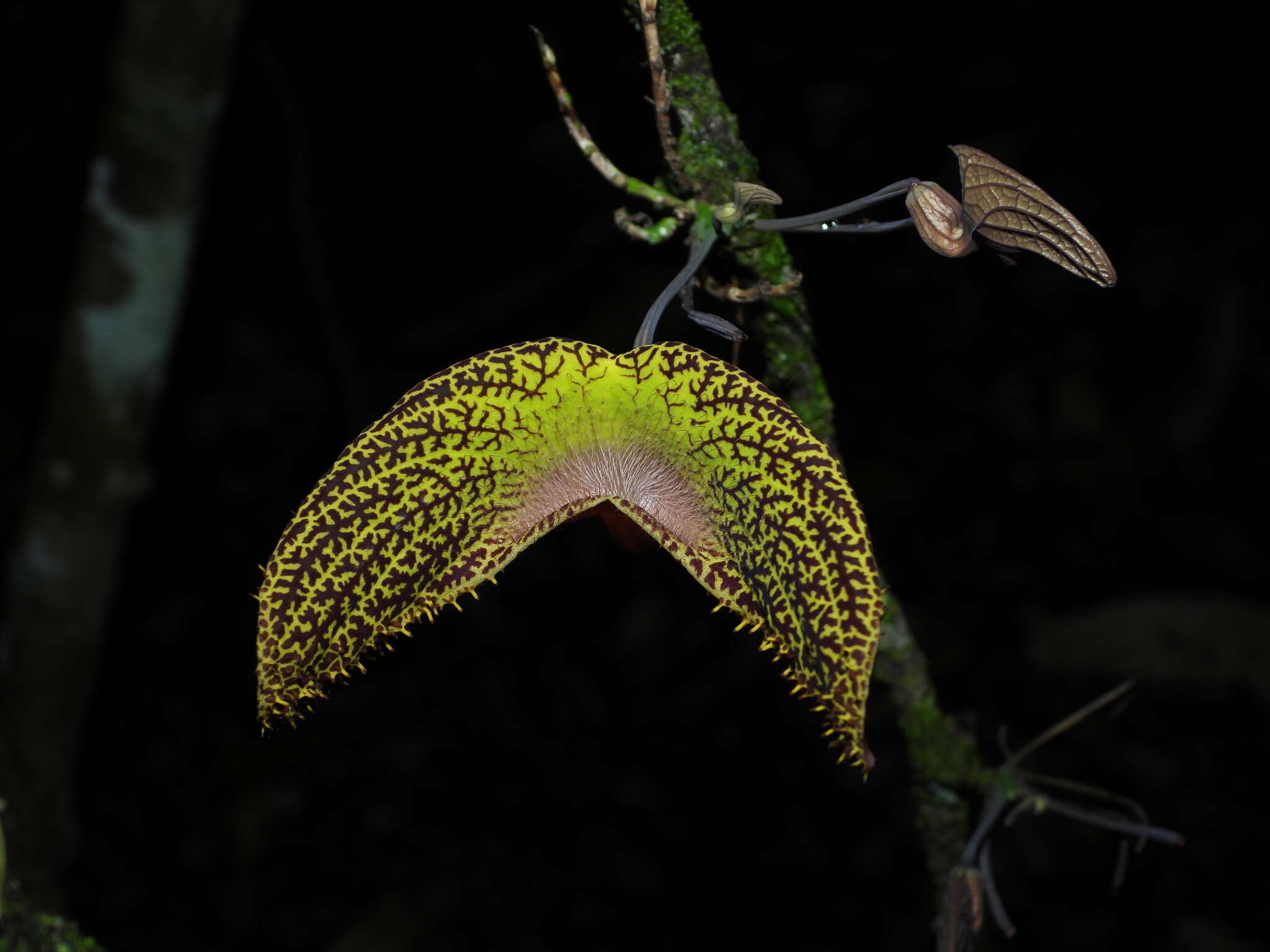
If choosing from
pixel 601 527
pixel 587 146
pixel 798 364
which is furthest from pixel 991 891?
pixel 601 527

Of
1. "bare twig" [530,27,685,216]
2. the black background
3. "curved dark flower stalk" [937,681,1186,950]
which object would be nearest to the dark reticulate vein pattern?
"bare twig" [530,27,685,216]

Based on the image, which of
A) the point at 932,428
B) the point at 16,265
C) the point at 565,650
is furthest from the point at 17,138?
the point at 932,428

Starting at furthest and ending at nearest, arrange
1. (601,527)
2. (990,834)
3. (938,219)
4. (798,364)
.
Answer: (601,527)
(990,834)
(798,364)
(938,219)

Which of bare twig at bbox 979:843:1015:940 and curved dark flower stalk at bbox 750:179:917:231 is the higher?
curved dark flower stalk at bbox 750:179:917:231

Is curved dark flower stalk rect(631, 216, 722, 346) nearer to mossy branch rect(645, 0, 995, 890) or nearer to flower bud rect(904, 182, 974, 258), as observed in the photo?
mossy branch rect(645, 0, 995, 890)

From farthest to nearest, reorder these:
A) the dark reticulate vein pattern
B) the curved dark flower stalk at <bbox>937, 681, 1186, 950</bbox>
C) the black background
Result: the black background → the curved dark flower stalk at <bbox>937, 681, 1186, 950</bbox> → the dark reticulate vein pattern

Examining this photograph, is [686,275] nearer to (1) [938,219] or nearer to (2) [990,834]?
(1) [938,219]
